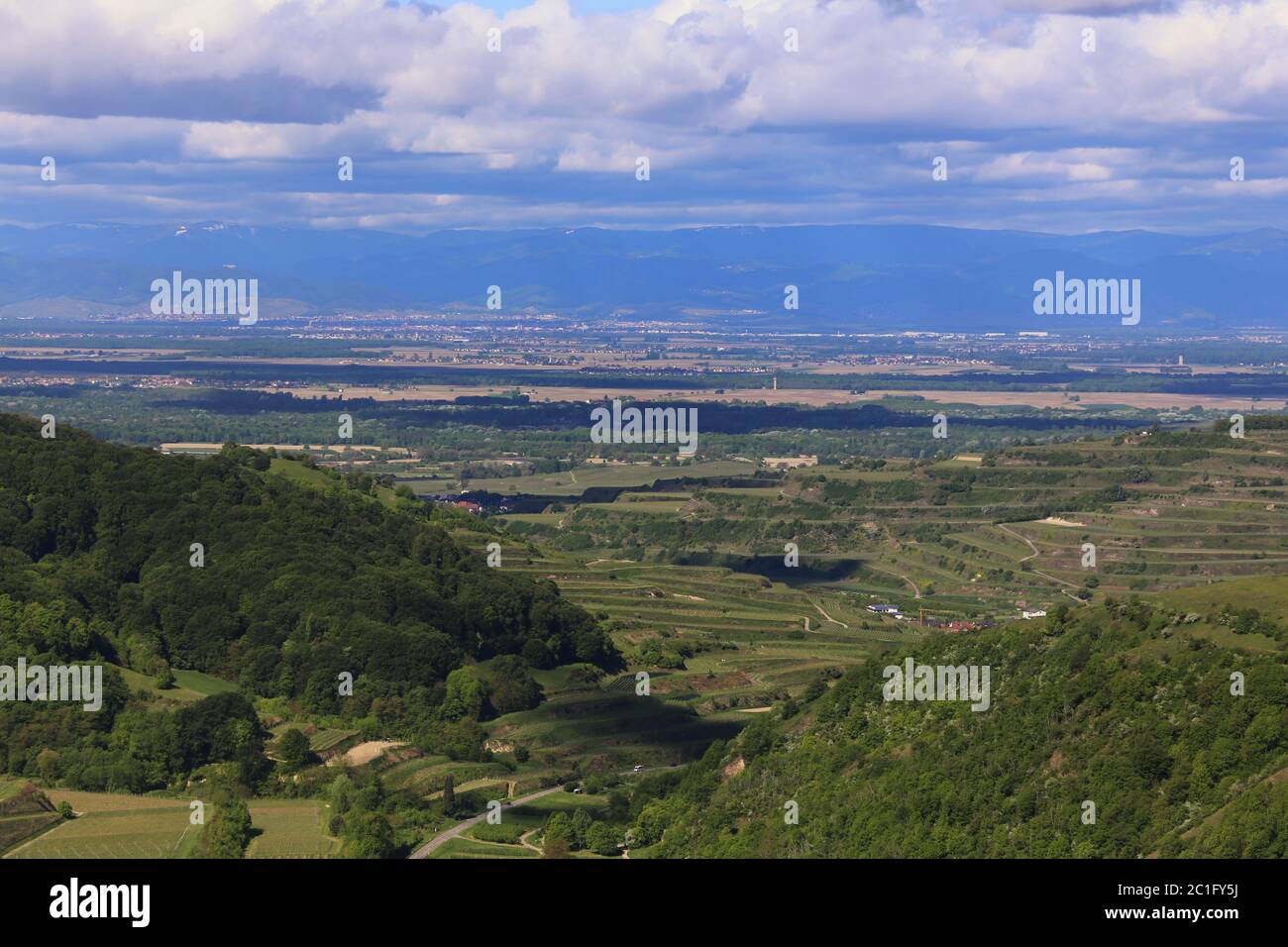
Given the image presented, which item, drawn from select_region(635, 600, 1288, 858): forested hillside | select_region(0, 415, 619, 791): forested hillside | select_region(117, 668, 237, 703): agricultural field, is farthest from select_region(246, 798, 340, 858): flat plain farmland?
select_region(117, 668, 237, 703): agricultural field

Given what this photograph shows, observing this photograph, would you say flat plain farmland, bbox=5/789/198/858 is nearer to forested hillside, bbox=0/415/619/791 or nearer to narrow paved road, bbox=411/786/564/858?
forested hillside, bbox=0/415/619/791

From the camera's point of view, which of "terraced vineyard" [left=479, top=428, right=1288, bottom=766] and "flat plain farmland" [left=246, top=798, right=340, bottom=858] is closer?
"flat plain farmland" [left=246, top=798, right=340, bottom=858]

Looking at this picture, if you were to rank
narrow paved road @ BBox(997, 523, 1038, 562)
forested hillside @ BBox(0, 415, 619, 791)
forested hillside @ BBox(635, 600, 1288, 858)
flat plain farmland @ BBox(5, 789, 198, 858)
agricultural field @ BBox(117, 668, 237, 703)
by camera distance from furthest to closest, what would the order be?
narrow paved road @ BBox(997, 523, 1038, 562) < agricultural field @ BBox(117, 668, 237, 703) < forested hillside @ BBox(0, 415, 619, 791) < flat plain farmland @ BBox(5, 789, 198, 858) < forested hillside @ BBox(635, 600, 1288, 858)

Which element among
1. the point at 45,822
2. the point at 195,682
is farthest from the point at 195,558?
the point at 45,822

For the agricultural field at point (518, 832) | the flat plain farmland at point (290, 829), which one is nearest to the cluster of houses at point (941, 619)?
the agricultural field at point (518, 832)
